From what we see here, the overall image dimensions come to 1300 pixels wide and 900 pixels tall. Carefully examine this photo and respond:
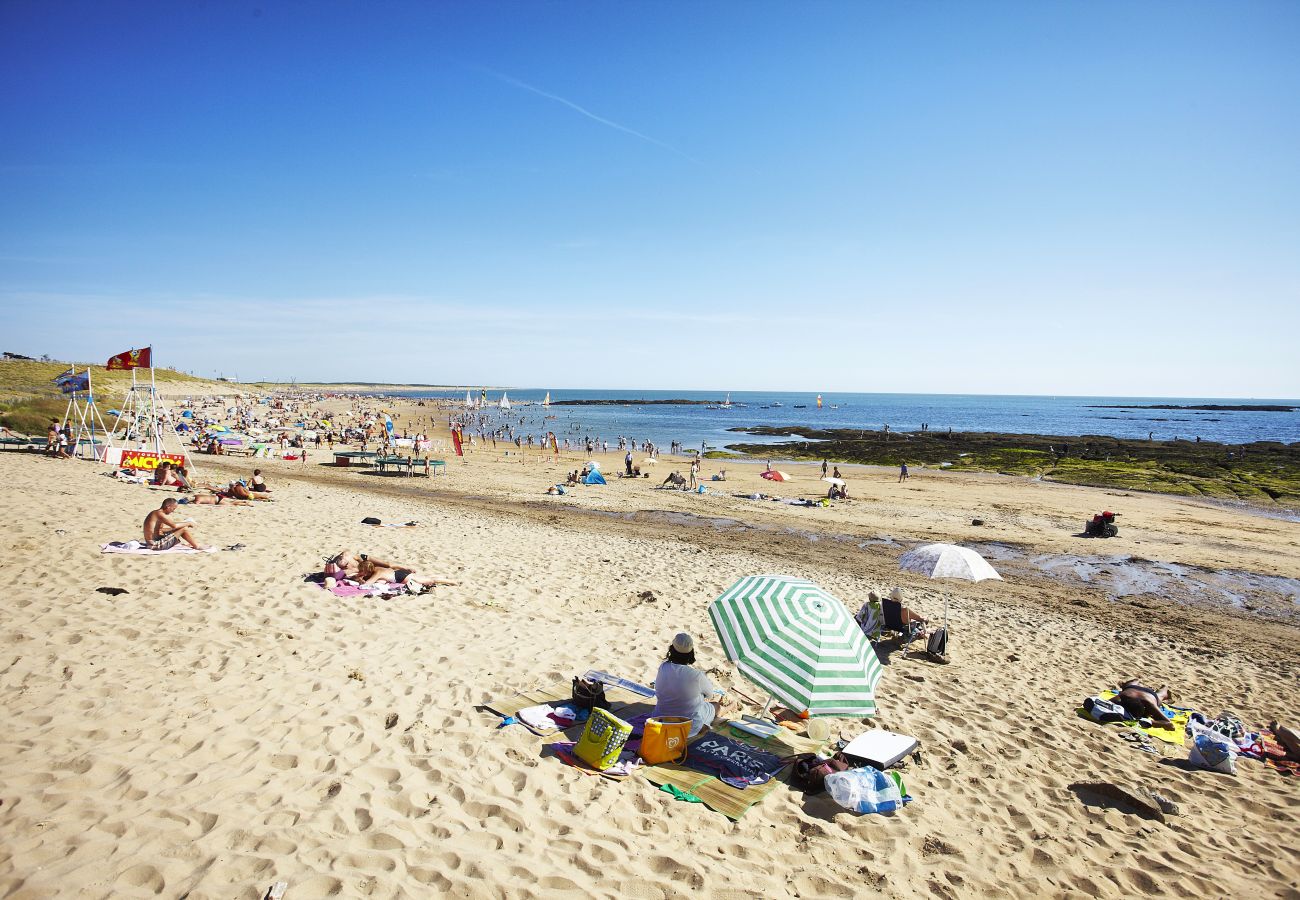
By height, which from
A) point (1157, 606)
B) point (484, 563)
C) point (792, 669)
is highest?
point (792, 669)

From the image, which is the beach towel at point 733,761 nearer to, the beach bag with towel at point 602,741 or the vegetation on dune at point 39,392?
the beach bag with towel at point 602,741

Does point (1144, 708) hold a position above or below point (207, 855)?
below

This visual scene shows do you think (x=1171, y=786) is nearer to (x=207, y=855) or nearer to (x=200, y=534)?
(x=207, y=855)

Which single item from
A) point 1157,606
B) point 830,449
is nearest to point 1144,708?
point 1157,606

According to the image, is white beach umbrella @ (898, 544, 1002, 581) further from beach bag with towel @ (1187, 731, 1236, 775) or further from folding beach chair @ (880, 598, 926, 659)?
beach bag with towel @ (1187, 731, 1236, 775)

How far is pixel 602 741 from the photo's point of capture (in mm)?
5379

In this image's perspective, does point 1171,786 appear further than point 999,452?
No

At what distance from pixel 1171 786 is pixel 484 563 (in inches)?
401

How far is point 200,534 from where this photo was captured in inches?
467

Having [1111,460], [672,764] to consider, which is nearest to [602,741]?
[672,764]

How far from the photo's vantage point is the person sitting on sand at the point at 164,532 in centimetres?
1030

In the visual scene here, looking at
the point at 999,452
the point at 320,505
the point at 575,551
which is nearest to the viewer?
the point at 575,551

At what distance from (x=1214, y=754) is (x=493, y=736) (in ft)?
23.3

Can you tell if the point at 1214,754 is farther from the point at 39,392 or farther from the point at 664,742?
the point at 39,392
